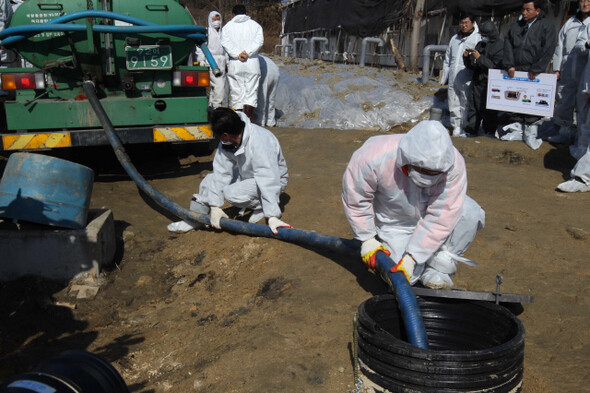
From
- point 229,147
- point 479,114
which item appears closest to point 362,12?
point 479,114

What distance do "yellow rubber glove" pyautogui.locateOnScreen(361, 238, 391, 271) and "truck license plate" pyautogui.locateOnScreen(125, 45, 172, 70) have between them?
3726mm

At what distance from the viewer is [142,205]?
5758 mm

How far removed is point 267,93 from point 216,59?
119 centimetres

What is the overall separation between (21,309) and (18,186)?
2.98ft

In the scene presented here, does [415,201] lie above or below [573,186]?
above

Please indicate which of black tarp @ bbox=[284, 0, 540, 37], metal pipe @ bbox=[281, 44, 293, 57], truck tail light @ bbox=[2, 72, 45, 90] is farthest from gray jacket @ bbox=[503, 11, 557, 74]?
metal pipe @ bbox=[281, 44, 293, 57]

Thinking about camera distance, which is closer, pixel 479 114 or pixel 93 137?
pixel 93 137

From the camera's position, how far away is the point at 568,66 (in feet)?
24.1

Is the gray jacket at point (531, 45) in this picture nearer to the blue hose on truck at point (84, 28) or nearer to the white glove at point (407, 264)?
the blue hose on truck at point (84, 28)

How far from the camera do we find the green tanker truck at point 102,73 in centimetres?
556

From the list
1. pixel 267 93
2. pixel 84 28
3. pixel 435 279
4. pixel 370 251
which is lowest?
pixel 435 279

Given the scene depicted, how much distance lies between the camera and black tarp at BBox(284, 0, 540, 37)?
10539 millimetres

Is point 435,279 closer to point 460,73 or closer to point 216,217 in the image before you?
point 216,217

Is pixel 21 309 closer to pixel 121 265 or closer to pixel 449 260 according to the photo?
pixel 121 265
